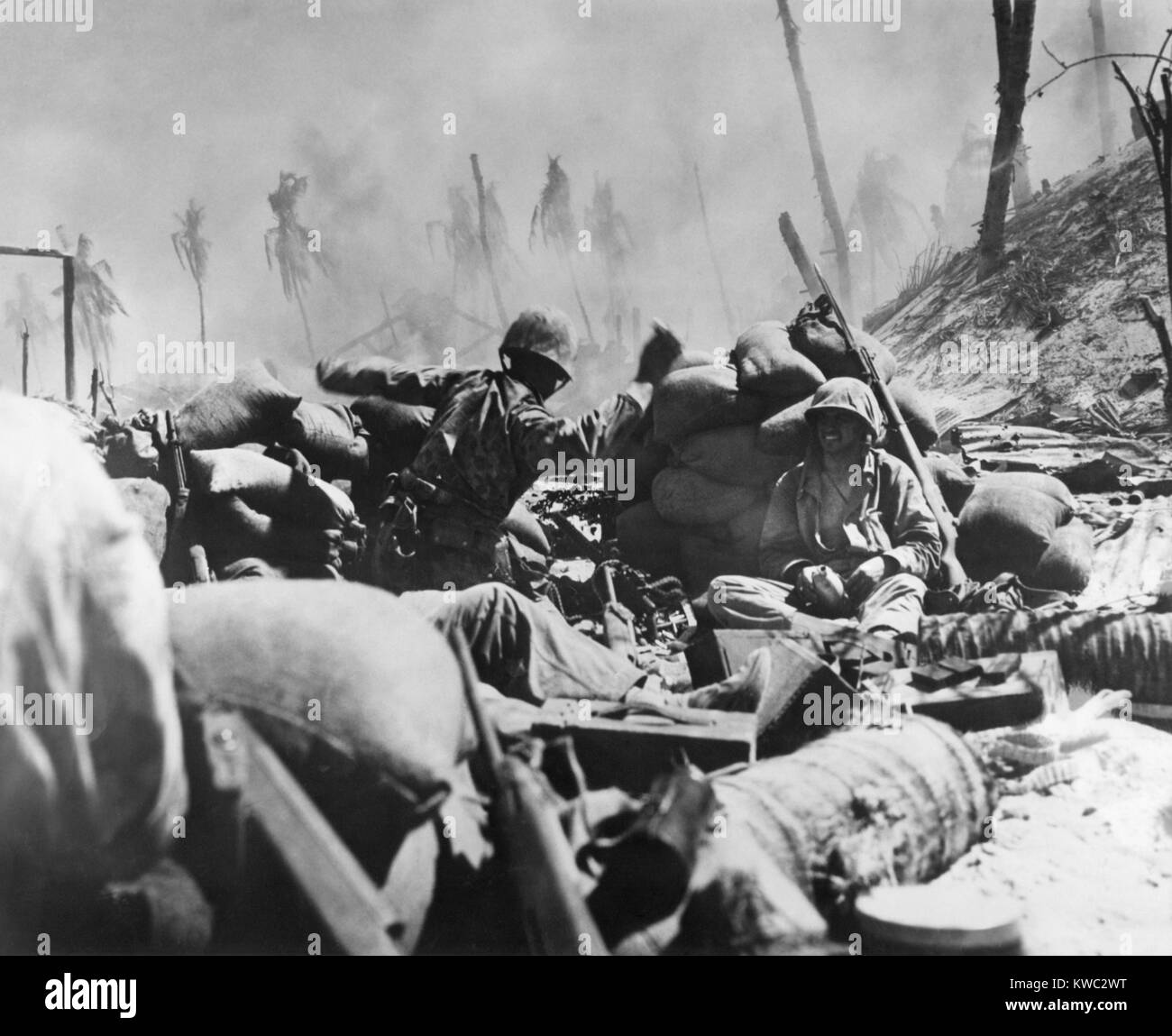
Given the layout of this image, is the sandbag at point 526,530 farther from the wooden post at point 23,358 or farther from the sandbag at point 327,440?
the wooden post at point 23,358

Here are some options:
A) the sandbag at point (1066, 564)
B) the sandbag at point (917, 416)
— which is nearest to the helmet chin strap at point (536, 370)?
the sandbag at point (917, 416)

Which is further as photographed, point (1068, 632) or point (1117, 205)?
point (1117, 205)

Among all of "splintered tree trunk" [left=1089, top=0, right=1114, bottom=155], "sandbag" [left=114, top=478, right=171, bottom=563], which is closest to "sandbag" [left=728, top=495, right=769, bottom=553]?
"splintered tree trunk" [left=1089, top=0, right=1114, bottom=155]

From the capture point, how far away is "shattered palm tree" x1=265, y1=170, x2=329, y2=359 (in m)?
5.88

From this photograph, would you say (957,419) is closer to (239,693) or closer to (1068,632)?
(1068,632)

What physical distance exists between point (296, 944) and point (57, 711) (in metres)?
1.07

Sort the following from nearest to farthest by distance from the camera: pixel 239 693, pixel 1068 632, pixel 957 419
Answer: pixel 239 693 → pixel 1068 632 → pixel 957 419

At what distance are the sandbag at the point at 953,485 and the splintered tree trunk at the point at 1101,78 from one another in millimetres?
1948

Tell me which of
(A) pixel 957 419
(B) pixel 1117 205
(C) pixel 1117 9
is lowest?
(A) pixel 957 419

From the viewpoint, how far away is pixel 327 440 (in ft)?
19.4

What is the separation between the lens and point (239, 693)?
3322 millimetres

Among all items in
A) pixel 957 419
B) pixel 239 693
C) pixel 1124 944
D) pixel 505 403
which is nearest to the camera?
pixel 239 693

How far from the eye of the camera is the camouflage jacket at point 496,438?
5.54 m
